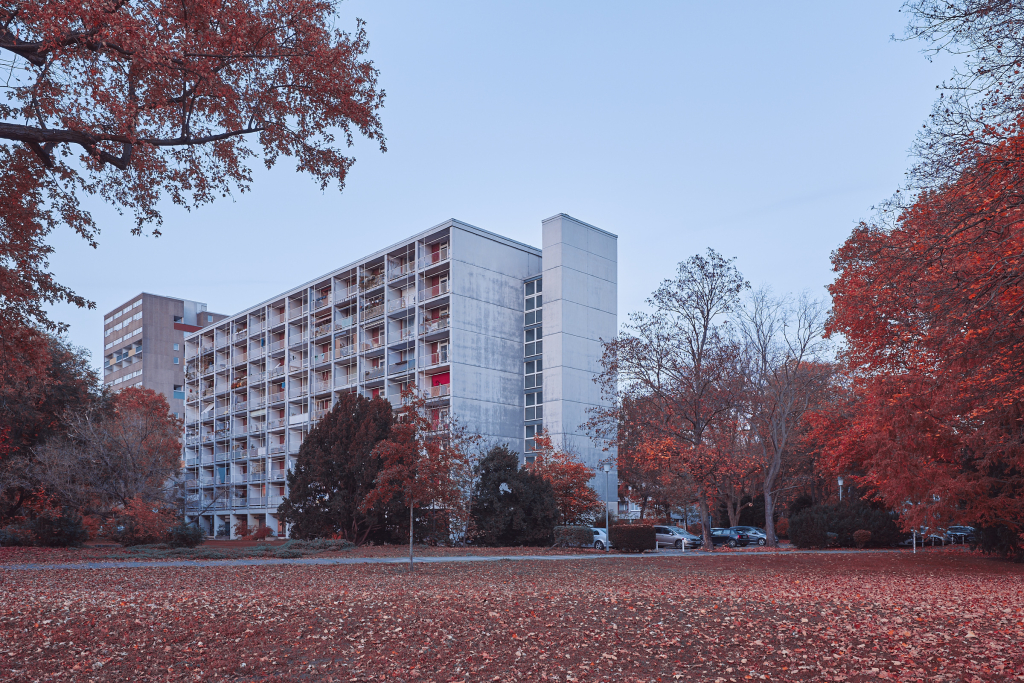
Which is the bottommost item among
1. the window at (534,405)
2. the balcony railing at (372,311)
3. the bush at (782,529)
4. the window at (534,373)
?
the bush at (782,529)

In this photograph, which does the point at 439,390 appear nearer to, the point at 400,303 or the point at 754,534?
the point at 400,303

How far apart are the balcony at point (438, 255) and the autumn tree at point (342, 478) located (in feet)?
64.4

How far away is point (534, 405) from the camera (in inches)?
2308

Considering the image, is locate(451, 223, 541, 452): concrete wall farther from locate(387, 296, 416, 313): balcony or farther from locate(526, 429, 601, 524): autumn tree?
locate(526, 429, 601, 524): autumn tree

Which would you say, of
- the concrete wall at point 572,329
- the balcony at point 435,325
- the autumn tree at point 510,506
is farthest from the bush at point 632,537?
the balcony at point 435,325

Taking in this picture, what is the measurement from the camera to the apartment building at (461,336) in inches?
2202

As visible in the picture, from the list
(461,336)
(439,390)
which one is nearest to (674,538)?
(439,390)

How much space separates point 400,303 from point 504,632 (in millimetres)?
50261

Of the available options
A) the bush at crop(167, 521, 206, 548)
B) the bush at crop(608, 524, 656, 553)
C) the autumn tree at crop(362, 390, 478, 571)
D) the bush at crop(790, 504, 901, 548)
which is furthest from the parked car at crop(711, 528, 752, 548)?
the bush at crop(167, 521, 206, 548)

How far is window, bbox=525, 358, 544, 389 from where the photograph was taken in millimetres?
58562

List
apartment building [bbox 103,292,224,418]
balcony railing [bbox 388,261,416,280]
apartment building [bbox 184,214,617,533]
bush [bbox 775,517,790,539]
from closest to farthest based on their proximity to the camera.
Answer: bush [bbox 775,517,790,539], apartment building [bbox 184,214,617,533], balcony railing [bbox 388,261,416,280], apartment building [bbox 103,292,224,418]

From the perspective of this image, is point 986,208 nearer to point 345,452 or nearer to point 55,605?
point 55,605

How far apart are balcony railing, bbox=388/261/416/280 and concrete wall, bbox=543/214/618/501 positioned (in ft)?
34.9

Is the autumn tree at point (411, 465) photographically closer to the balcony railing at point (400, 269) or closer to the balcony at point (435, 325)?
the balcony at point (435, 325)
